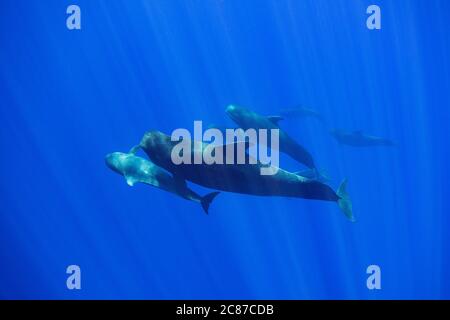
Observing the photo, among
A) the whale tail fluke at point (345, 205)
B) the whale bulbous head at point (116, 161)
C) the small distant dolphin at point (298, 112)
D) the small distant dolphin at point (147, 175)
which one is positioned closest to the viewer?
the small distant dolphin at point (147, 175)

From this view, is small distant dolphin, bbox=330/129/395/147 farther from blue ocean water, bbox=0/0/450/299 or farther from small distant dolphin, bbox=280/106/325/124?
small distant dolphin, bbox=280/106/325/124

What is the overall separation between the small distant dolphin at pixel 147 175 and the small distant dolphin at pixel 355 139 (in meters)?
10.1

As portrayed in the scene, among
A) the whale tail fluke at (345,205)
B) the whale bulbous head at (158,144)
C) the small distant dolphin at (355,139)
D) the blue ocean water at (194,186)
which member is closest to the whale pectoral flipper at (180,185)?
the whale bulbous head at (158,144)

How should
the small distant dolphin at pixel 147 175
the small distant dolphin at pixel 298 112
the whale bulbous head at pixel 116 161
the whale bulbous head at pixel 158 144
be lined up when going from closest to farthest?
1. the whale bulbous head at pixel 158 144
2. the small distant dolphin at pixel 147 175
3. the whale bulbous head at pixel 116 161
4. the small distant dolphin at pixel 298 112

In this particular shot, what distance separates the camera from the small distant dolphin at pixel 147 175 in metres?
8.90

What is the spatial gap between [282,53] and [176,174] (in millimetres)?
22392

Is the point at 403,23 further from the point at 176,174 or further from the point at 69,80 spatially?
the point at 69,80

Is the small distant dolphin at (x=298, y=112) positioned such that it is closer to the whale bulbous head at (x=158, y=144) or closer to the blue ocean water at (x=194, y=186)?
the blue ocean water at (x=194, y=186)

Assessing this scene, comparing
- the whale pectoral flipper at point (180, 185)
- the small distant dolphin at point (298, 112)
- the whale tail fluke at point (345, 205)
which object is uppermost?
the small distant dolphin at point (298, 112)

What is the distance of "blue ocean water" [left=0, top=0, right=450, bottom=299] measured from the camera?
1448cm

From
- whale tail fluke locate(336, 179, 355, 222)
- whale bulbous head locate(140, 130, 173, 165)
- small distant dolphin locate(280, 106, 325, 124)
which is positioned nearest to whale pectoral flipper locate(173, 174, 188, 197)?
whale bulbous head locate(140, 130, 173, 165)

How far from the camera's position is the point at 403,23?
1798cm

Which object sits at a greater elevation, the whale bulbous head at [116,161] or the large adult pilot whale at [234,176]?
the whale bulbous head at [116,161]

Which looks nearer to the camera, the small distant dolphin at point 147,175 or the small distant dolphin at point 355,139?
the small distant dolphin at point 147,175
